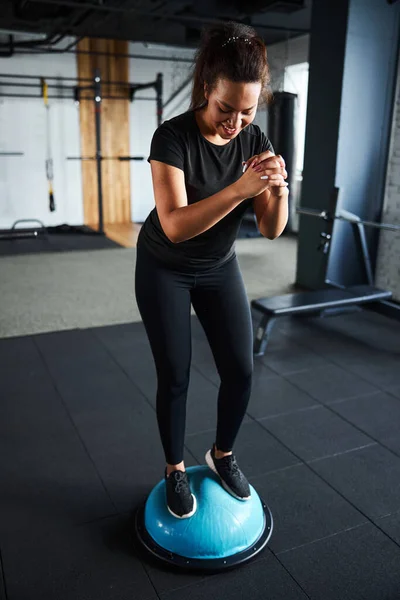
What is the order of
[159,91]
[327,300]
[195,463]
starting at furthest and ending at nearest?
[159,91] < [327,300] < [195,463]

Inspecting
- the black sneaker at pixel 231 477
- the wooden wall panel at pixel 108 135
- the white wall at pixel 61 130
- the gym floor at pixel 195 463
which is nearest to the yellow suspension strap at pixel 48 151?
the white wall at pixel 61 130

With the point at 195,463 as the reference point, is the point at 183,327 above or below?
above

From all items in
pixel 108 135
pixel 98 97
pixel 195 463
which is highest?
pixel 98 97

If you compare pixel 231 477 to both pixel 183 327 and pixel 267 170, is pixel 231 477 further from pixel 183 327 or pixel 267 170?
pixel 267 170

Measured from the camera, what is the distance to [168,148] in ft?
3.88

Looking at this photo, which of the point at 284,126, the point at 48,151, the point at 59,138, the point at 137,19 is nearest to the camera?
the point at 284,126

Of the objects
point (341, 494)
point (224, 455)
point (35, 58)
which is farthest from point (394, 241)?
point (35, 58)

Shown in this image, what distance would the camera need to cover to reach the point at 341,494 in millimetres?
1775

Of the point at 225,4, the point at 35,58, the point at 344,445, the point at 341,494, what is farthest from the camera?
the point at 35,58

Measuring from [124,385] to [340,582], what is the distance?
141 cm

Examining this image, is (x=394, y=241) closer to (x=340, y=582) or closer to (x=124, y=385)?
(x=124, y=385)

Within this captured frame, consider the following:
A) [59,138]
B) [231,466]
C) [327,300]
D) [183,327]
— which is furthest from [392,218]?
[59,138]

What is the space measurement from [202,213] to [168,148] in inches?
7.0

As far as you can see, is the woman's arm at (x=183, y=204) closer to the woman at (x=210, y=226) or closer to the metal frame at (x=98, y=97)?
the woman at (x=210, y=226)
